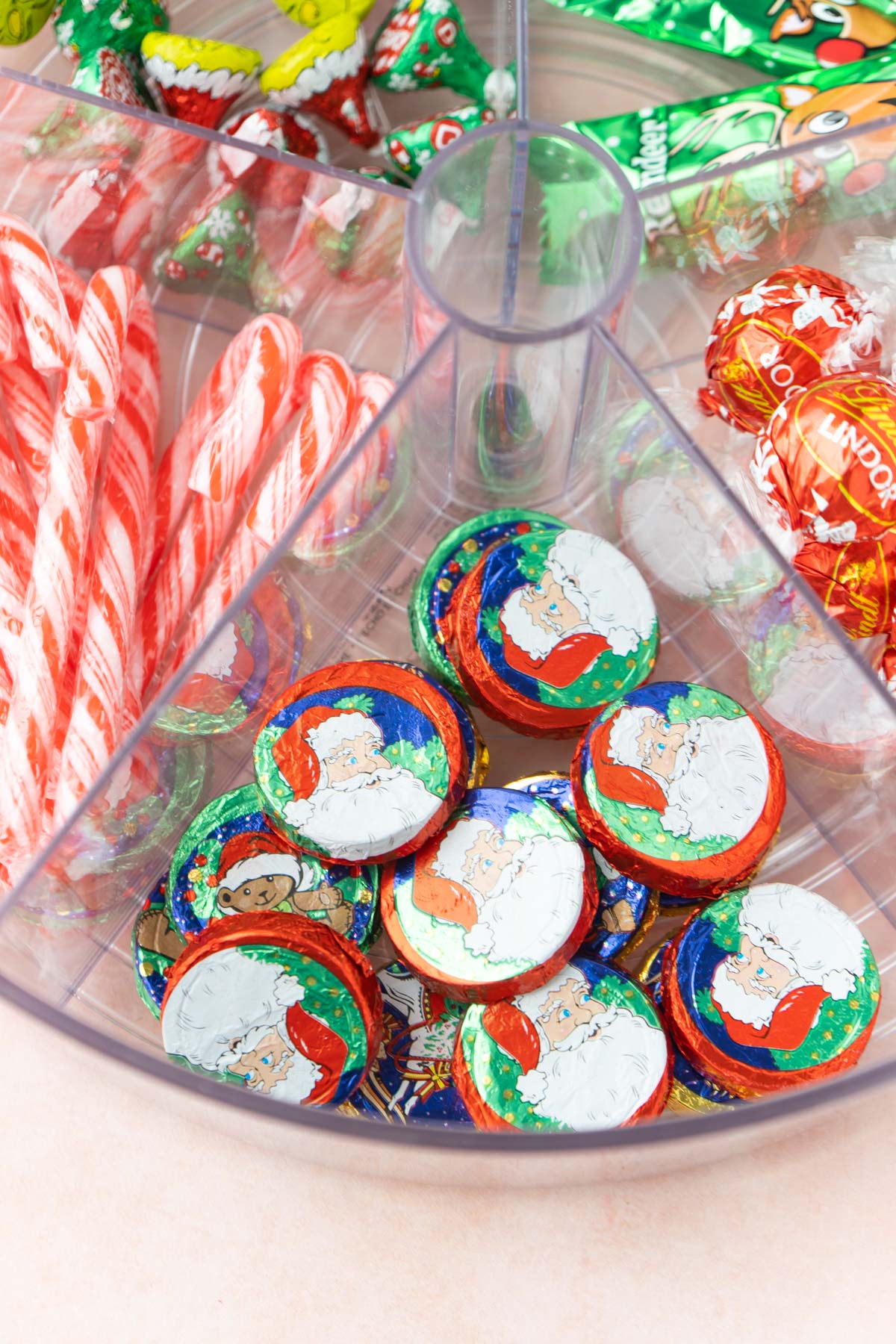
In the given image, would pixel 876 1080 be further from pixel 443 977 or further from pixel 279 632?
pixel 279 632

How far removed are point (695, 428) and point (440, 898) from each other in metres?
0.57

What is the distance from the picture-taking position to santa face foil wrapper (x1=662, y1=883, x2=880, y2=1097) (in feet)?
2.99

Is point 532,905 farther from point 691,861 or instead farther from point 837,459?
point 837,459

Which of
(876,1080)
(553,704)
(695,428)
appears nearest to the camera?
(876,1080)

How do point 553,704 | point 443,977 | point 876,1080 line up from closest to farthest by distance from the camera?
point 876,1080 < point 443,977 < point 553,704

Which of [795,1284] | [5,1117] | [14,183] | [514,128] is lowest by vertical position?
[5,1117]

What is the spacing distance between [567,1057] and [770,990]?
0.57ft

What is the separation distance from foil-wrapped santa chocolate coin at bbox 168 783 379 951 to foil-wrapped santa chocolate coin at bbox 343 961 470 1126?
54 millimetres

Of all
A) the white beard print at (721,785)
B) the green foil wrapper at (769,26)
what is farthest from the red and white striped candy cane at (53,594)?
the green foil wrapper at (769,26)

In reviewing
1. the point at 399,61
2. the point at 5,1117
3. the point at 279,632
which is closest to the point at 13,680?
the point at 279,632

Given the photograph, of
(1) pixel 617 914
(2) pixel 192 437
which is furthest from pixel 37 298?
(1) pixel 617 914

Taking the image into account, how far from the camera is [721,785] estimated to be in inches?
38.5

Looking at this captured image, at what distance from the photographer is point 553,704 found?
3.39 feet

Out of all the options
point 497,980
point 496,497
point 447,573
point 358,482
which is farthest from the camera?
point 496,497
